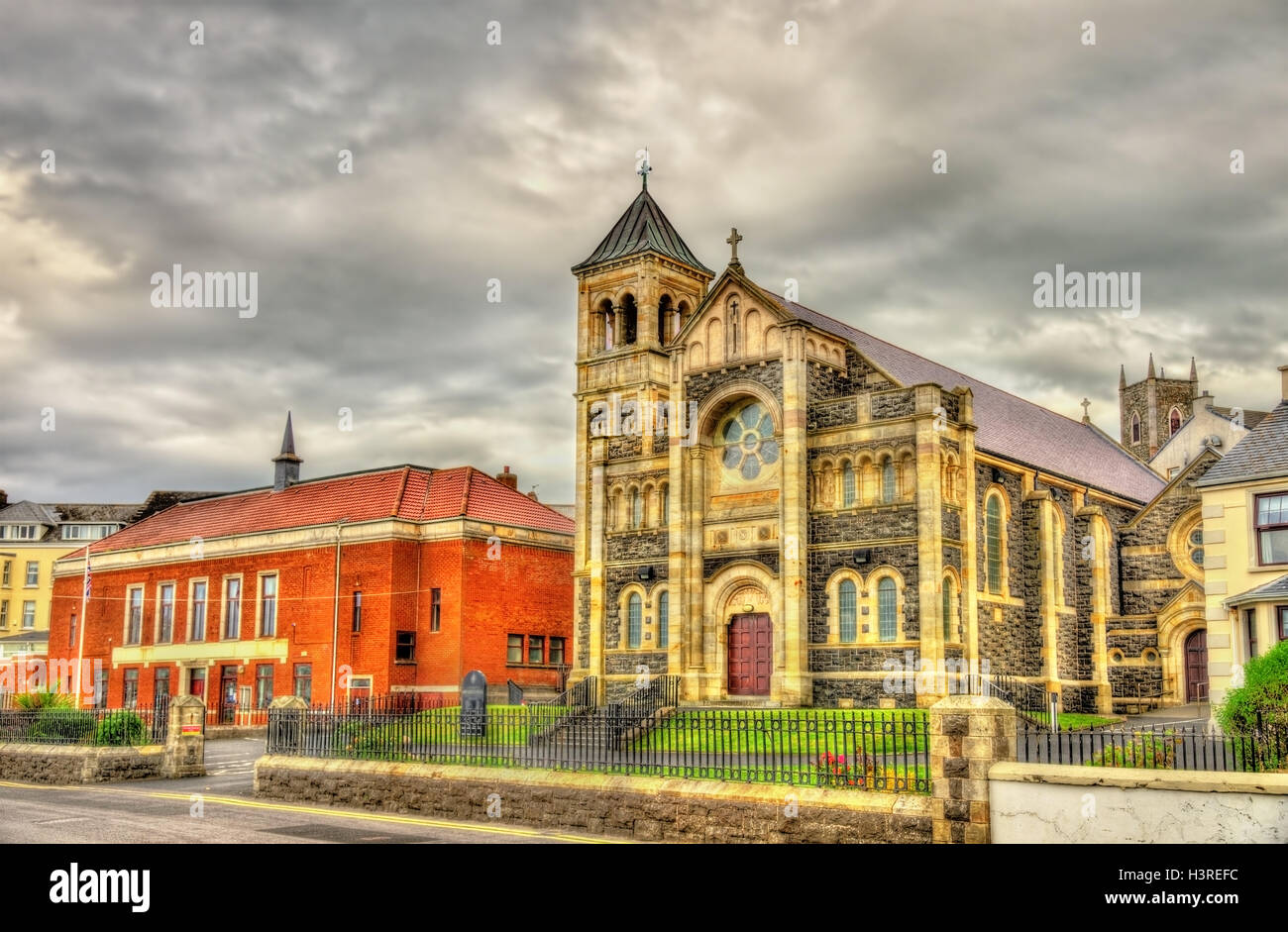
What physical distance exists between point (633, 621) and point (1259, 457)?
19344 mm

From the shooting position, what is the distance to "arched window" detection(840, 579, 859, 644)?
34.5 meters

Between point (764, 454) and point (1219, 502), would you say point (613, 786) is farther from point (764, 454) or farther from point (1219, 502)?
point (764, 454)

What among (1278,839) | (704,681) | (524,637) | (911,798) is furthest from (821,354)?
(1278,839)

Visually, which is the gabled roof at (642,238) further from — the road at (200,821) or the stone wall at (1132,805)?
the stone wall at (1132,805)

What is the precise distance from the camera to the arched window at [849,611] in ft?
113

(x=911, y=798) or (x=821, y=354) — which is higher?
(x=821, y=354)

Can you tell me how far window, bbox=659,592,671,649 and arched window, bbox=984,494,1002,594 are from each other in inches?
397

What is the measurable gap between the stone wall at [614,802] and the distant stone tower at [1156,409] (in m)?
75.2

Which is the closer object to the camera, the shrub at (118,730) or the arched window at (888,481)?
the shrub at (118,730)

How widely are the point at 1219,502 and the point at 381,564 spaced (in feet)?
99.7

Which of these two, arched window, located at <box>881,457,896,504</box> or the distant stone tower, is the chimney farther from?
the distant stone tower

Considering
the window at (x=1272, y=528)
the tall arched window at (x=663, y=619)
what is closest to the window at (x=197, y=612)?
the tall arched window at (x=663, y=619)

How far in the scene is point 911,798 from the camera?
15.0 m

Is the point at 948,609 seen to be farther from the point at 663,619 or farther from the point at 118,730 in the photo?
the point at 118,730
